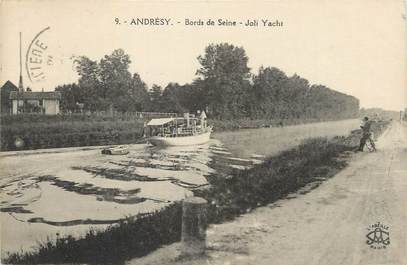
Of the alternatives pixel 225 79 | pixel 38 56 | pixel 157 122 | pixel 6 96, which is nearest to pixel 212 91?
pixel 225 79

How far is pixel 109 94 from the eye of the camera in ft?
11.3

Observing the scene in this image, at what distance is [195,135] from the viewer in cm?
352

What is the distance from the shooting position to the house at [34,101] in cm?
320

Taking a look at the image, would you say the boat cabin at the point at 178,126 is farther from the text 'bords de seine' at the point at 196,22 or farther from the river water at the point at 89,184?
the text 'bords de seine' at the point at 196,22

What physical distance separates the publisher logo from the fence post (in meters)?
1.26

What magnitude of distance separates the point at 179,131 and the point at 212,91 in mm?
431

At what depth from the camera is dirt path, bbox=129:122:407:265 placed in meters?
2.95

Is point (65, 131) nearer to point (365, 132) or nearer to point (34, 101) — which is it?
point (34, 101)

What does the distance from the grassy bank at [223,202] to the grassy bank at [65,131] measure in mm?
717

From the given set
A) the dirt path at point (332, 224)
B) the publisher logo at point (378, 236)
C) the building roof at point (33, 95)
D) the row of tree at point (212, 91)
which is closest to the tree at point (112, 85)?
the row of tree at point (212, 91)

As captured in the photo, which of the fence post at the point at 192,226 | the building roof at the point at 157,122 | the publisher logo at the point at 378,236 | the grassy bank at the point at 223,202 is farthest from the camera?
the building roof at the point at 157,122

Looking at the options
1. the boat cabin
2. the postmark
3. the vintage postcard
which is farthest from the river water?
the postmark

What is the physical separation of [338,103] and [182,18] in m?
1.46

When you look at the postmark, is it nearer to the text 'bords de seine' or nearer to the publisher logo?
the text 'bords de seine'
